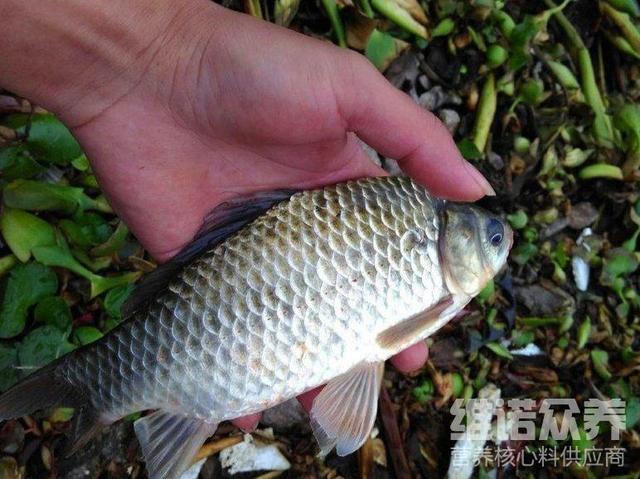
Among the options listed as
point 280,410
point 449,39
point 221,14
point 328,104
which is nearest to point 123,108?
point 221,14

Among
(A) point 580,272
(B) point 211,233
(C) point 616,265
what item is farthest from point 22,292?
(C) point 616,265

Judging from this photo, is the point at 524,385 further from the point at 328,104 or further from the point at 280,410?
the point at 328,104

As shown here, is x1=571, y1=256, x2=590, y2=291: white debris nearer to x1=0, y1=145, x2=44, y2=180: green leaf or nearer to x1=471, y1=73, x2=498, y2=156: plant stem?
x1=471, y1=73, x2=498, y2=156: plant stem

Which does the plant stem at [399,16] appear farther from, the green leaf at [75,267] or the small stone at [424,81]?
the green leaf at [75,267]

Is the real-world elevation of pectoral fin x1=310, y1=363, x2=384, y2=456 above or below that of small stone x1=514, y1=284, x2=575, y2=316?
above

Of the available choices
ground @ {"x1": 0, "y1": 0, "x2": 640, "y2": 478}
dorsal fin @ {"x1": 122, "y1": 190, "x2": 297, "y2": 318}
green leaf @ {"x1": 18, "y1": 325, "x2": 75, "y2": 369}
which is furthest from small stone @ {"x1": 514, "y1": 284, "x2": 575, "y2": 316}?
green leaf @ {"x1": 18, "y1": 325, "x2": 75, "y2": 369}

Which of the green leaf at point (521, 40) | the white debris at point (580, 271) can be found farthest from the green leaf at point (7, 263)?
the white debris at point (580, 271)

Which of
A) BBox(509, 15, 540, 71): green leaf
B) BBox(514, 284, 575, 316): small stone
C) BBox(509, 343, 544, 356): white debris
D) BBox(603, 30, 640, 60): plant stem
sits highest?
BBox(509, 15, 540, 71): green leaf
